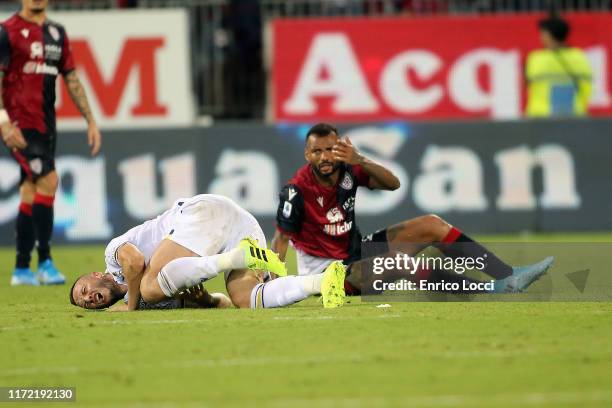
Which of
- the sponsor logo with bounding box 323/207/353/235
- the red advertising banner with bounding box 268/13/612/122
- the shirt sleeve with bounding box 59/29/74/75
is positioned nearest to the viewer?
the sponsor logo with bounding box 323/207/353/235

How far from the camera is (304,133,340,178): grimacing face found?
10.6 metres

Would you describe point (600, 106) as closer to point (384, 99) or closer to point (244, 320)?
point (384, 99)

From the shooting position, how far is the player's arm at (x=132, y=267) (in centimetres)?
988

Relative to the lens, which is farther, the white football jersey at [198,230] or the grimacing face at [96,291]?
the grimacing face at [96,291]

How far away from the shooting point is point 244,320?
30.4 feet

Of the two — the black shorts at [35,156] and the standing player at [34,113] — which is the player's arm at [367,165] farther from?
the black shorts at [35,156]

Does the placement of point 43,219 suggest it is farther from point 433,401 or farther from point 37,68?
point 433,401

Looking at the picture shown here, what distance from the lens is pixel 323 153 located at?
1056 cm

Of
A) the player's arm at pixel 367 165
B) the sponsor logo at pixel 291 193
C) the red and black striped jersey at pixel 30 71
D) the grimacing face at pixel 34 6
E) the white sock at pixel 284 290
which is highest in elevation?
the grimacing face at pixel 34 6

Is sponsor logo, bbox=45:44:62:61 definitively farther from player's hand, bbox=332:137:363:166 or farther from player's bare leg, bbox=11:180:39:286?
player's hand, bbox=332:137:363:166

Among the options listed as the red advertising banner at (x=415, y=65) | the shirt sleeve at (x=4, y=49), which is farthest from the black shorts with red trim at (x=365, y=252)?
the red advertising banner at (x=415, y=65)

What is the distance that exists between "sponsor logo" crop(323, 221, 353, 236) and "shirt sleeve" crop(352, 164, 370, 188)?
0.33m

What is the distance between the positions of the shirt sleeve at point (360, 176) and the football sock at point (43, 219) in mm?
3649

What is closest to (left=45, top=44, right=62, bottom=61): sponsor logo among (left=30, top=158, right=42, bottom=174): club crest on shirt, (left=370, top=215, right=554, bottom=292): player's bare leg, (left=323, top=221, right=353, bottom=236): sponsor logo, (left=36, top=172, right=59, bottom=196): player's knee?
(left=30, top=158, right=42, bottom=174): club crest on shirt
